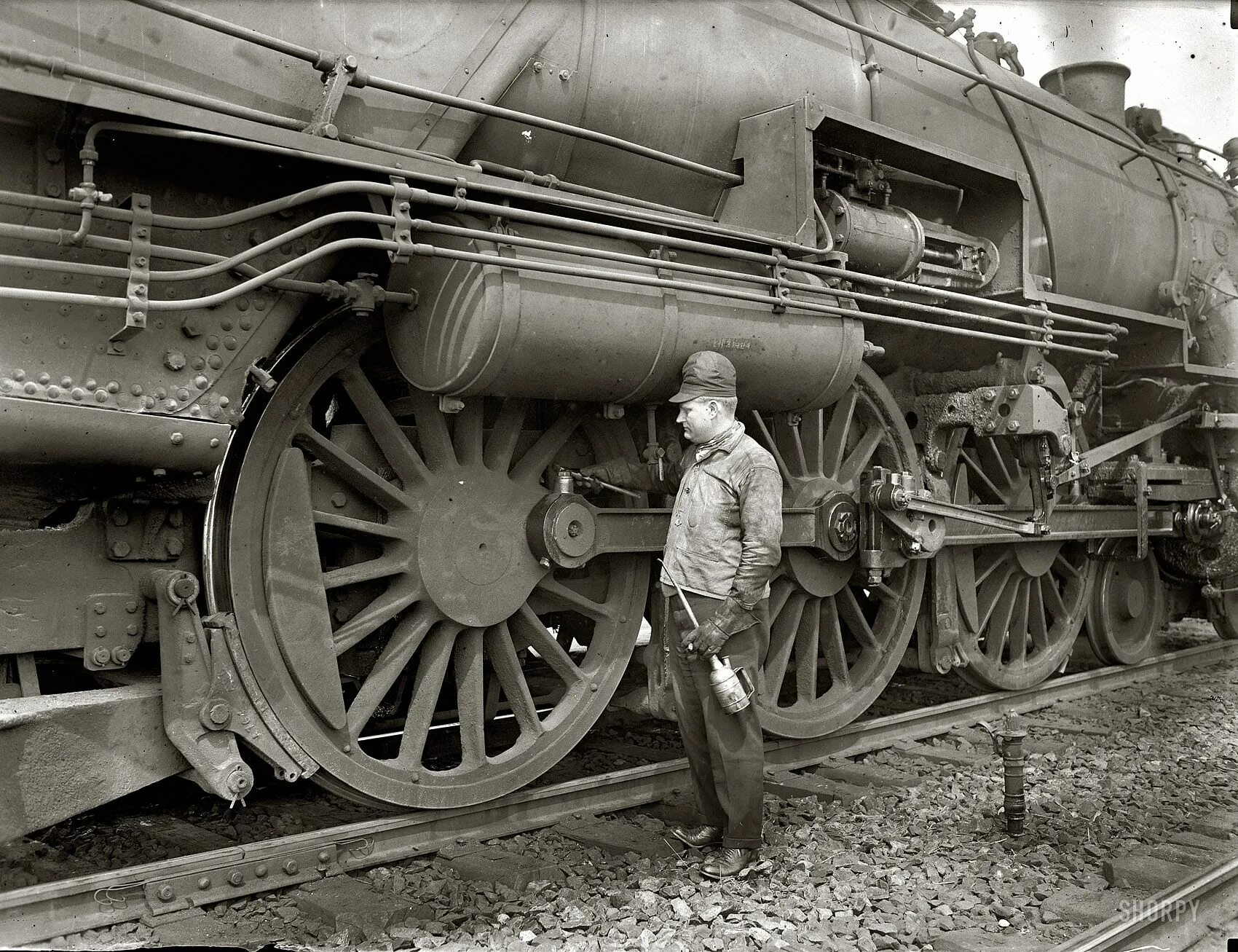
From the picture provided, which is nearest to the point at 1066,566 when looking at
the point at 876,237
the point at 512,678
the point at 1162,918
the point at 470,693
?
the point at 876,237

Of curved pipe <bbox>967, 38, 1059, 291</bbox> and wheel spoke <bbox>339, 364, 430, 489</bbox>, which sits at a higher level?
curved pipe <bbox>967, 38, 1059, 291</bbox>

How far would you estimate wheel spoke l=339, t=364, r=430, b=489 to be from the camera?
384 centimetres

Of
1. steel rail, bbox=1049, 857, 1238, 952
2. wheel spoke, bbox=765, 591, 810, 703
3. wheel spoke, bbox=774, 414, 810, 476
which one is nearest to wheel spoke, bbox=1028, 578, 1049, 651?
wheel spoke, bbox=765, 591, 810, 703

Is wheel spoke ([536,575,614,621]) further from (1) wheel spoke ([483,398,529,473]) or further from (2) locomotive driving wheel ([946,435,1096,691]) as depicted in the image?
(2) locomotive driving wheel ([946,435,1096,691])

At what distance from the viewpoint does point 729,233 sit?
4.05 m

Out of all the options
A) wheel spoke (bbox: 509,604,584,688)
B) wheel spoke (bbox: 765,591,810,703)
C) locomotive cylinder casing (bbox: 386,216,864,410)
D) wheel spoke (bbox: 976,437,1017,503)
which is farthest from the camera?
wheel spoke (bbox: 976,437,1017,503)

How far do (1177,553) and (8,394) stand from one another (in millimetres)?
7273

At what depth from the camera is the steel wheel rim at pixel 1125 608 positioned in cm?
715

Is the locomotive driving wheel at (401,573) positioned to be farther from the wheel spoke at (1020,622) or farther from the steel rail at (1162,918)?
the wheel spoke at (1020,622)

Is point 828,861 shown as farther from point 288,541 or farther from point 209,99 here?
point 209,99

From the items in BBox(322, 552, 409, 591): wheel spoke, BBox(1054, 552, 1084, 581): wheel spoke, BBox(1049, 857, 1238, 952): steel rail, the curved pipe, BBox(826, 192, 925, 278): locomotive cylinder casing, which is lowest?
BBox(1049, 857, 1238, 952): steel rail

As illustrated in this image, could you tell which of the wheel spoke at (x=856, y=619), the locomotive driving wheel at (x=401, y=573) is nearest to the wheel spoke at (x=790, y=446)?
the wheel spoke at (x=856, y=619)

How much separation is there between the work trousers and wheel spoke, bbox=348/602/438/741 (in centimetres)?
90

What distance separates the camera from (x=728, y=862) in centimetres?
366
